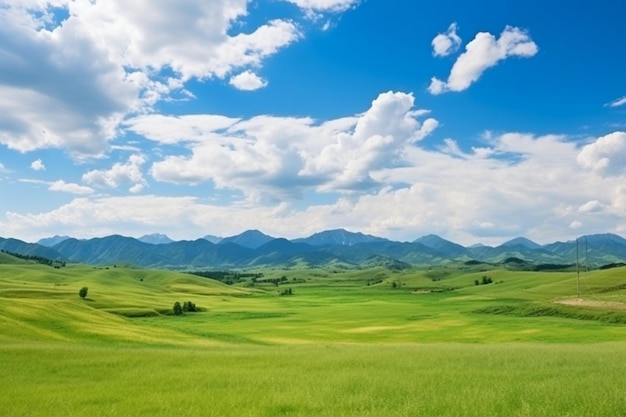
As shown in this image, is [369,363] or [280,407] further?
[369,363]

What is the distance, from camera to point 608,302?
113812mm

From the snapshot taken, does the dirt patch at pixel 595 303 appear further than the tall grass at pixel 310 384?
Yes

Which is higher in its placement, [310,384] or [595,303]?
[310,384]

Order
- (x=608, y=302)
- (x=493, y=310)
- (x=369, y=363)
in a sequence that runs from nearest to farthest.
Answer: (x=369, y=363) < (x=608, y=302) < (x=493, y=310)

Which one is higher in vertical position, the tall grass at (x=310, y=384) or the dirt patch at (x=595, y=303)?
the tall grass at (x=310, y=384)

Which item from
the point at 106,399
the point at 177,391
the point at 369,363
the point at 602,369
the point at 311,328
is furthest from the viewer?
the point at 311,328

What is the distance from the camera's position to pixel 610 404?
686 inches

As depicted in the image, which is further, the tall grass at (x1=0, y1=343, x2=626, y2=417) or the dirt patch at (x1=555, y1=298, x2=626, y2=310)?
the dirt patch at (x1=555, y1=298, x2=626, y2=310)

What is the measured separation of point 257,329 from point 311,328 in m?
10.3

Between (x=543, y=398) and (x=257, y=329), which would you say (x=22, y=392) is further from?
(x=257, y=329)

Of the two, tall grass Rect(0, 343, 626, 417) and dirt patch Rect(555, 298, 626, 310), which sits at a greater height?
tall grass Rect(0, 343, 626, 417)

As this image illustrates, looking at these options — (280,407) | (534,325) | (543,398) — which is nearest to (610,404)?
(543,398)

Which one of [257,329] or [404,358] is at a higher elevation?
[404,358]

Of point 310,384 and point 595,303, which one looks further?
point 595,303
